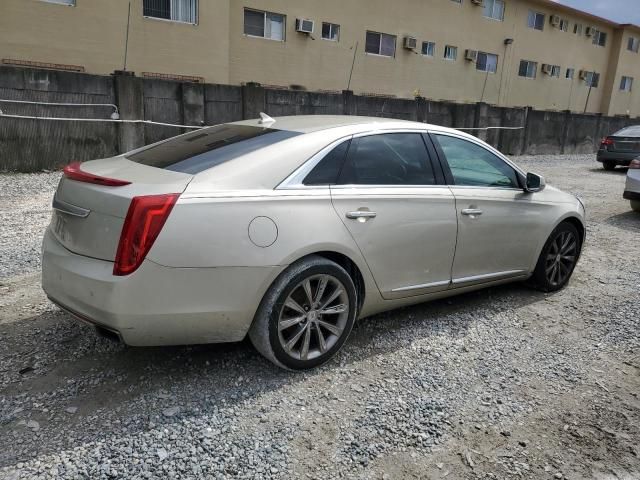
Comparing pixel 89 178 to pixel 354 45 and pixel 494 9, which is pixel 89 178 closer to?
pixel 354 45

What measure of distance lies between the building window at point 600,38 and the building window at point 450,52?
14565 millimetres

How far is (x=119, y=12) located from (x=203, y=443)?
15.4 meters

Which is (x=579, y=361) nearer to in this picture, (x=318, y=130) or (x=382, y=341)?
(x=382, y=341)

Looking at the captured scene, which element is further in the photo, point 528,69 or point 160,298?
point 528,69

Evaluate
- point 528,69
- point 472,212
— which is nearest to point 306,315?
point 472,212

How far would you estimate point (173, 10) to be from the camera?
16172 millimetres

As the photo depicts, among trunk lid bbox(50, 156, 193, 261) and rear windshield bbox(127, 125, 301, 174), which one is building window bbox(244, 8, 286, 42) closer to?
rear windshield bbox(127, 125, 301, 174)

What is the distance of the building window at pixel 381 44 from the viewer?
21.9m

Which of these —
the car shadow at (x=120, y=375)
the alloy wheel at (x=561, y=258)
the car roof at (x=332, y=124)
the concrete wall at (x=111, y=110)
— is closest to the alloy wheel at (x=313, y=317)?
the car shadow at (x=120, y=375)

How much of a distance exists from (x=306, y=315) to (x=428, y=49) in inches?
926

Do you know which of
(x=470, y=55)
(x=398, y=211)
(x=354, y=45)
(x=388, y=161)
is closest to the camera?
(x=398, y=211)

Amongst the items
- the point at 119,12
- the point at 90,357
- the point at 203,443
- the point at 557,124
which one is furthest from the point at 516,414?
the point at 557,124

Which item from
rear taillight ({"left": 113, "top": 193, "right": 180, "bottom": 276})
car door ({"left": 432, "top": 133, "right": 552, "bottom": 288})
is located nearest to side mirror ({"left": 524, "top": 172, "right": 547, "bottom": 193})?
car door ({"left": 432, "top": 133, "right": 552, "bottom": 288})

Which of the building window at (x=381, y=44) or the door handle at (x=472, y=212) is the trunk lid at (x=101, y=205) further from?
the building window at (x=381, y=44)
